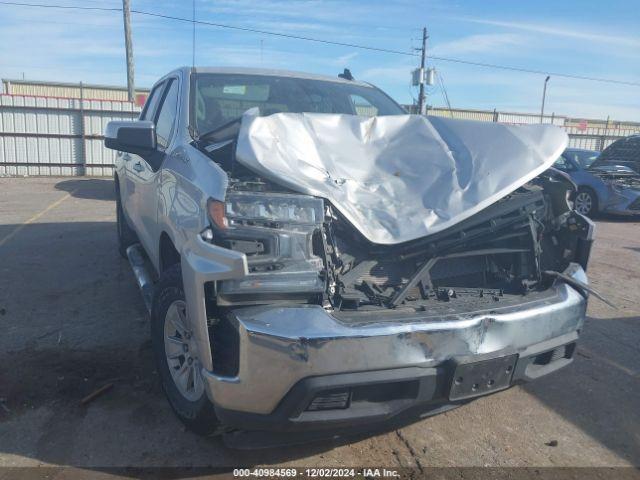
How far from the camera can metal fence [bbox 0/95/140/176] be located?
16578 millimetres

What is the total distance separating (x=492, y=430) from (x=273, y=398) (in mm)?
1490

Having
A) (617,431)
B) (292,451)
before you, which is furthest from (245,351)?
(617,431)

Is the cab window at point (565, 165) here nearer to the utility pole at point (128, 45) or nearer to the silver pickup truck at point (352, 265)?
the silver pickup truck at point (352, 265)

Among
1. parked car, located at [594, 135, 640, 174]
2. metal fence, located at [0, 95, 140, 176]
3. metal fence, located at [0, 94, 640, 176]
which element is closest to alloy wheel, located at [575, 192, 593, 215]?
parked car, located at [594, 135, 640, 174]

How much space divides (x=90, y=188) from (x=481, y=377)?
13830mm

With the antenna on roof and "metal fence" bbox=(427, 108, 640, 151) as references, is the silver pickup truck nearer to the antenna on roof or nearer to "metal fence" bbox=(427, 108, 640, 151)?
the antenna on roof

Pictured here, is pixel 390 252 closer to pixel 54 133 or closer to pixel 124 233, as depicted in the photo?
pixel 124 233

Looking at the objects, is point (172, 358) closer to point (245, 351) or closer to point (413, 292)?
point (245, 351)

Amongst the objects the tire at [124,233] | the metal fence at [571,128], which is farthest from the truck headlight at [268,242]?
the metal fence at [571,128]

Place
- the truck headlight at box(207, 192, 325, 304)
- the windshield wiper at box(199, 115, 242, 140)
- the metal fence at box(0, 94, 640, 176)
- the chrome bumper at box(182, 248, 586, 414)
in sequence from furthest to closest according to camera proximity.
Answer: the metal fence at box(0, 94, 640, 176) < the windshield wiper at box(199, 115, 242, 140) < the truck headlight at box(207, 192, 325, 304) < the chrome bumper at box(182, 248, 586, 414)

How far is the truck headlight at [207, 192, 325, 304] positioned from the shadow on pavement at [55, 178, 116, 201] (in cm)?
1109

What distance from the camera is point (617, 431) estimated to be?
3172 mm

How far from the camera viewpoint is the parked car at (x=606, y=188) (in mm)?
11234

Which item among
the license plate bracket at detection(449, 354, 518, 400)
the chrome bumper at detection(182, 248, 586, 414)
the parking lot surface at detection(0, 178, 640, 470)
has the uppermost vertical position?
the chrome bumper at detection(182, 248, 586, 414)
